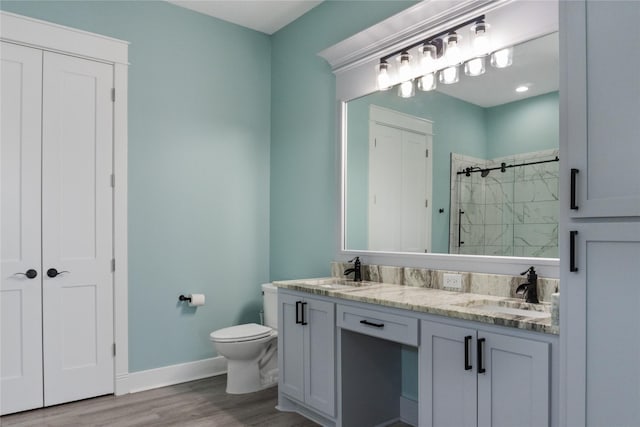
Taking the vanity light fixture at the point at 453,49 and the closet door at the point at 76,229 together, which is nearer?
the vanity light fixture at the point at 453,49

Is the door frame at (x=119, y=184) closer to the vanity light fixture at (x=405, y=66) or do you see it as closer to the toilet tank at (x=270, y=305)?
the toilet tank at (x=270, y=305)

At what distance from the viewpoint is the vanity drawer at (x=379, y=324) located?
2072mm

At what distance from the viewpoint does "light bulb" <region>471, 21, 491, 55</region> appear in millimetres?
2322

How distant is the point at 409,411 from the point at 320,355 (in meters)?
0.68

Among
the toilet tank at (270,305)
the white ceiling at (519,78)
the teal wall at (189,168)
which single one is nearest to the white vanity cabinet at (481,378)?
the white ceiling at (519,78)

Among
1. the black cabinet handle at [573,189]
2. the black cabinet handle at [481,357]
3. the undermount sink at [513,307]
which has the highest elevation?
the black cabinet handle at [573,189]

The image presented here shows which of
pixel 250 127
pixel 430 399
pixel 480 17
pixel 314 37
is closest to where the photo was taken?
pixel 430 399

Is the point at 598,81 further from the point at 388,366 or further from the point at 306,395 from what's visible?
the point at 306,395

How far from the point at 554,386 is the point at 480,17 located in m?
1.84

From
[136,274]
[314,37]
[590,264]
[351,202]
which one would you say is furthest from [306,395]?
[314,37]

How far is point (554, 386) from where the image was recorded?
61.4 inches

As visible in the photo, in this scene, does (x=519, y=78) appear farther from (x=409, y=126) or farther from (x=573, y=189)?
(x=573, y=189)

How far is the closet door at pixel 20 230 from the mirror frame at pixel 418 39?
79.8 inches

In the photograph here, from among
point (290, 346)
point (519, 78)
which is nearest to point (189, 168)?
point (290, 346)
